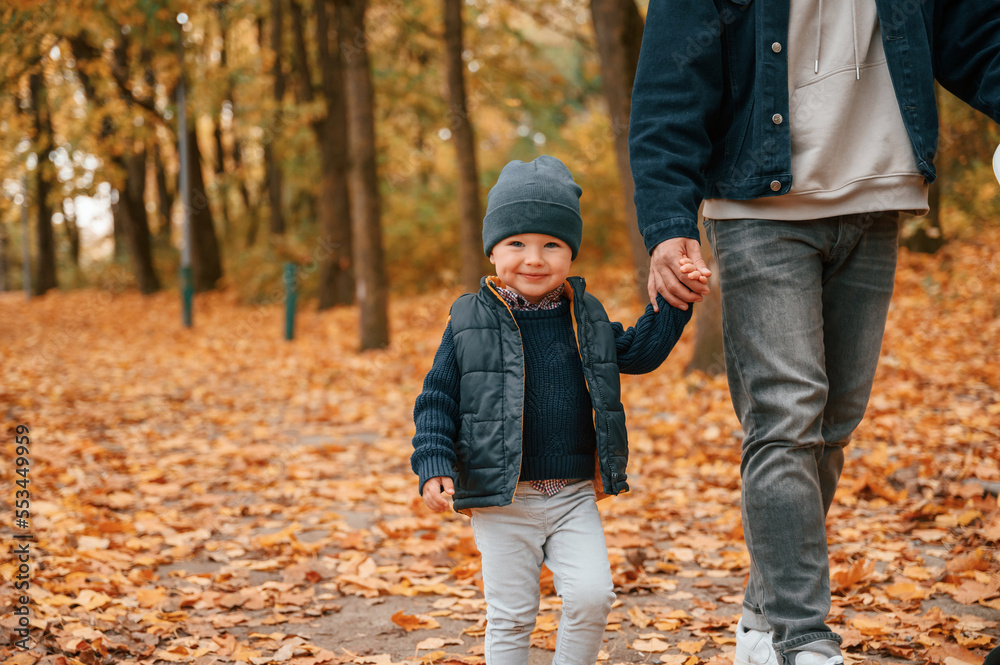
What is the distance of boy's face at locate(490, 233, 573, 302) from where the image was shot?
7.75 feet

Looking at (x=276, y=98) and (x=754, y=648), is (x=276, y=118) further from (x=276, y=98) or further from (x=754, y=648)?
(x=754, y=648)

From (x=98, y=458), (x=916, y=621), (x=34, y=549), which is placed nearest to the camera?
(x=916, y=621)

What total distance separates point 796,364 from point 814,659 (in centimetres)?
73

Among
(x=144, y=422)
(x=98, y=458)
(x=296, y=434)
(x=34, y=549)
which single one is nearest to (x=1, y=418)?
(x=144, y=422)

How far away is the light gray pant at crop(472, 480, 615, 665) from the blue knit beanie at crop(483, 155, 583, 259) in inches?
27.3

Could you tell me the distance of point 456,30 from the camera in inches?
500

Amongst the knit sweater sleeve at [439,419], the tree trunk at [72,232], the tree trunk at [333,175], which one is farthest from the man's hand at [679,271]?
the tree trunk at [72,232]

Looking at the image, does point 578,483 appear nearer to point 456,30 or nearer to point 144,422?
point 144,422

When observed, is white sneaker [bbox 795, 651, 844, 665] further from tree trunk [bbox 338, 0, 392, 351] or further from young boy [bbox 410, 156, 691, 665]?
tree trunk [bbox 338, 0, 392, 351]

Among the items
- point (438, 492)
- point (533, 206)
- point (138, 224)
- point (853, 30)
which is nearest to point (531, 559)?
point (438, 492)

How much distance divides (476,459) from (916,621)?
1817mm

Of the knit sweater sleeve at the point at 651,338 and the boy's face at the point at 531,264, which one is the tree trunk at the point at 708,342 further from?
the boy's face at the point at 531,264

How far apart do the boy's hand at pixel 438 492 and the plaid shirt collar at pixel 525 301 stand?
54 centimetres

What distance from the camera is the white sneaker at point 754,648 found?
239cm
